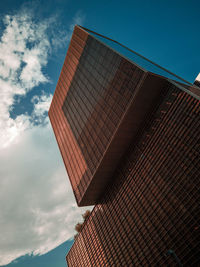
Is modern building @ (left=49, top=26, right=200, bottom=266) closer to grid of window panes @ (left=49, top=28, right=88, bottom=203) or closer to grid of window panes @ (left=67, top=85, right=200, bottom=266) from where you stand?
grid of window panes @ (left=67, top=85, right=200, bottom=266)

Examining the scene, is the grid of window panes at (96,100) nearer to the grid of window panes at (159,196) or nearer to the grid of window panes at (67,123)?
the grid of window panes at (67,123)

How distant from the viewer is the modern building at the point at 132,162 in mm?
17253

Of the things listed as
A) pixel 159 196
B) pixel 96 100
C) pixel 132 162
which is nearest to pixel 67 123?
pixel 96 100

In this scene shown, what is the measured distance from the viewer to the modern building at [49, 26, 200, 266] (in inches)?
679

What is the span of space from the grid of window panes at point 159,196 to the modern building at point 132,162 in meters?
0.10

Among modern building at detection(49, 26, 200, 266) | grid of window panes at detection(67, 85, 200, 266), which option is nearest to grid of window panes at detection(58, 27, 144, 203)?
modern building at detection(49, 26, 200, 266)

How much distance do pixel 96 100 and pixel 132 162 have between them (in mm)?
14565

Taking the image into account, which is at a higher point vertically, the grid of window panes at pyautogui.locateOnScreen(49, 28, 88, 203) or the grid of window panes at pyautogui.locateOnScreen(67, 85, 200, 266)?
the grid of window panes at pyautogui.locateOnScreen(49, 28, 88, 203)

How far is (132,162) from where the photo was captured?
85.5ft

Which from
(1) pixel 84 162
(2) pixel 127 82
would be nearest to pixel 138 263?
(1) pixel 84 162

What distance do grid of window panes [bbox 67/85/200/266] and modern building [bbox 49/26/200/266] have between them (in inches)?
4.1

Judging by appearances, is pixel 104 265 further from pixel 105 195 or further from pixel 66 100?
pixel 66 100

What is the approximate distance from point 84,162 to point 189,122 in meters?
20.0

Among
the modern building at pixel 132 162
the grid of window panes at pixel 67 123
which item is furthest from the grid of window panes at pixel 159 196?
the grid of window panes at pixel 67 123
